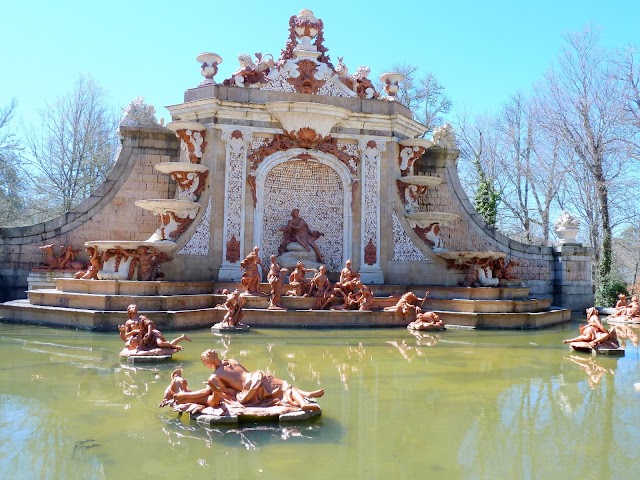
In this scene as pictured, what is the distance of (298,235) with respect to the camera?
616 inches

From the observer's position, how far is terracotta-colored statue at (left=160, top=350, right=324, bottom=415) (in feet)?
16.4

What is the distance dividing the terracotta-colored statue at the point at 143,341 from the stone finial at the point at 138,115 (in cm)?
1049

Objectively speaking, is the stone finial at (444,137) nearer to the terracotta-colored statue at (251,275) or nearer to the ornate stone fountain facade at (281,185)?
the ornate stone fountain facade at (281,185)

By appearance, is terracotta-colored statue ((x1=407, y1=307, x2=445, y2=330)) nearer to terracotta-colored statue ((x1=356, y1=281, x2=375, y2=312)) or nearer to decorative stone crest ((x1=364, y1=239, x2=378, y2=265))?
terracotta-colored statue ((x1=356, y1=281, x2=375, y2=312))

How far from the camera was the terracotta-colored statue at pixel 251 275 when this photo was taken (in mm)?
12797

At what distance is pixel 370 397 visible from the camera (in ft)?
19.6

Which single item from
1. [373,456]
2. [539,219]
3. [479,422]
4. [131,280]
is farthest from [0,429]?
[539,219]

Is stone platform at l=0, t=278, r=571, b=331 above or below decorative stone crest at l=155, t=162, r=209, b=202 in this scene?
below

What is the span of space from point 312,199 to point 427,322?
5.92 metres

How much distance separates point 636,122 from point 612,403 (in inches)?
745

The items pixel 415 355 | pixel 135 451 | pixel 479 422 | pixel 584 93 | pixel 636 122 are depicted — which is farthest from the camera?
pixel 584 93

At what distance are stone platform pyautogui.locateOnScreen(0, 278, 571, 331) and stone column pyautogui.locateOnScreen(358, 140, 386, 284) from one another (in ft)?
6.26

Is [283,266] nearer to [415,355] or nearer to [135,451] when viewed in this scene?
[415,355]

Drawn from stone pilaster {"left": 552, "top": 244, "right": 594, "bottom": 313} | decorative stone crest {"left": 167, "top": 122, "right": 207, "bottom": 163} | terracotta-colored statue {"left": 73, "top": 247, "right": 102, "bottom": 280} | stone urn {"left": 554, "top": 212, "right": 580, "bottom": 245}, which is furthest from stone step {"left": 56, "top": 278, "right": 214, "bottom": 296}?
stone urn {"left": 554, "top": 212, "right": 580, "bottom": 245}
